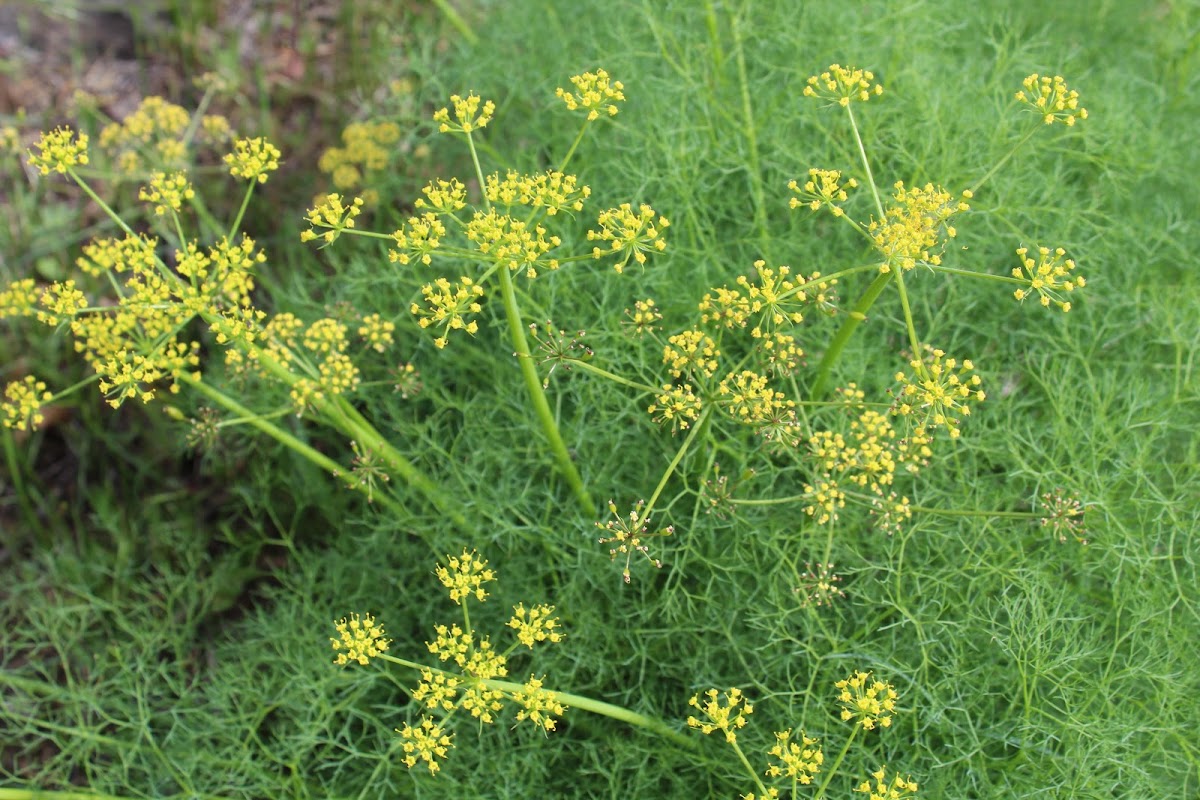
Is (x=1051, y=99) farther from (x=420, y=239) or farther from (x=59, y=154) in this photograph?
(x=59, y=154)

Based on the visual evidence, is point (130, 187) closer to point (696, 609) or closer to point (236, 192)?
point (236, 192)

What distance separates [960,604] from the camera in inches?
112

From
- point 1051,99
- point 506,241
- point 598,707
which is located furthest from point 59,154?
point 1051,99

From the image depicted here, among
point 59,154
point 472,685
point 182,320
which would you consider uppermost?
point 59,154

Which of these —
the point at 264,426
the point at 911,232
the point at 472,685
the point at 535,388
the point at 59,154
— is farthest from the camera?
the point at 264,426

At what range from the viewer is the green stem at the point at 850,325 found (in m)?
2.27

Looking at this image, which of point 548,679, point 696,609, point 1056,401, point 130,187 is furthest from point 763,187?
point 130,187

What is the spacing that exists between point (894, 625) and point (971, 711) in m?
0.38

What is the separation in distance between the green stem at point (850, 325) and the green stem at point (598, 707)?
881 millimetres

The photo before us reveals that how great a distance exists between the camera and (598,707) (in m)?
2.46

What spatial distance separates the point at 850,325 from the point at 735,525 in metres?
0.75

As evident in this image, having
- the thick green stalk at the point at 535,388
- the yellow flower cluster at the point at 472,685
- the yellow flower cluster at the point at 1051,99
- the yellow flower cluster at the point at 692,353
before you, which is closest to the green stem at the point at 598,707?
the yellow flower cluster at the point at 472,685

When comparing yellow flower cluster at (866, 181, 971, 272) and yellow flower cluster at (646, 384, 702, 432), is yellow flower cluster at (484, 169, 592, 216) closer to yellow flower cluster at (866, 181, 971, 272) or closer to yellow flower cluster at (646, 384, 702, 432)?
yellow flower cluster at (646, 384, 702, 432)

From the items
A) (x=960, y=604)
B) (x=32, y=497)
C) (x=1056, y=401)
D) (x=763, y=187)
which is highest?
(x=763, y=187)
